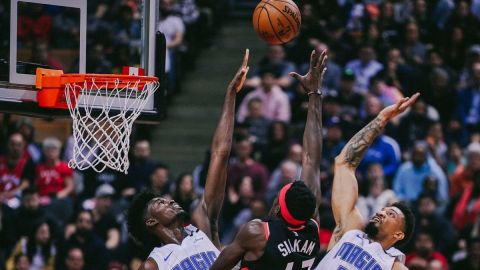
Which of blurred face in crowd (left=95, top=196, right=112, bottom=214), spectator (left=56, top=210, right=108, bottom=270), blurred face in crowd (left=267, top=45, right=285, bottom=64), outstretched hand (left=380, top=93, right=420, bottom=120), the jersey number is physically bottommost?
spectator (left=56, top=210, right=108, bottom=270)

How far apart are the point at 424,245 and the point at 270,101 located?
281cm

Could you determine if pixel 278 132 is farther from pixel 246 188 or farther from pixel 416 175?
pixel 416 175

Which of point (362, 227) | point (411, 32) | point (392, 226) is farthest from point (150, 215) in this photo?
point (411, 32)

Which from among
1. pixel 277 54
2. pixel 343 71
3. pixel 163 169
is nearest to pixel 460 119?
pixel 343 71

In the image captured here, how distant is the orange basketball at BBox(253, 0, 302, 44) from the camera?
835 centimetres

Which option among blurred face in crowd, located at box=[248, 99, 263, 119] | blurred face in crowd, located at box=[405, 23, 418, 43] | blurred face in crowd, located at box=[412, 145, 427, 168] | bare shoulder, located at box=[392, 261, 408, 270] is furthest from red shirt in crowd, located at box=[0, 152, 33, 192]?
bare shoulder, located at box=[392, 261, 408, 270]

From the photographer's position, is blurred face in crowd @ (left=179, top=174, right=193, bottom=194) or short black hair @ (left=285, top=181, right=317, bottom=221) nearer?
short black hair @ (left=285, top=181, right=317, bottom=221)

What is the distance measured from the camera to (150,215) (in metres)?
7.78

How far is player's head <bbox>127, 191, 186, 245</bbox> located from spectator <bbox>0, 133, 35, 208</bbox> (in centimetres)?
469

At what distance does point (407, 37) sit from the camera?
1437cm

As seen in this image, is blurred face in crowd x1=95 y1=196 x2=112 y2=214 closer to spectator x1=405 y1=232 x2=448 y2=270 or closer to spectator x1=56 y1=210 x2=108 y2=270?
spectator x1=56 y1=210 x2=108 y2=270

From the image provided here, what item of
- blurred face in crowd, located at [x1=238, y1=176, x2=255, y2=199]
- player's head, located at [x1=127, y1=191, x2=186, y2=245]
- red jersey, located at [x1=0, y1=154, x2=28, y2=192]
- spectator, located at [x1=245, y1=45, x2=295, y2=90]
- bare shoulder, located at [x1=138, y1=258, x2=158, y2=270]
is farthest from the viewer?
spectator, located at [x1=245, y1=45, x2=295, y2=90]

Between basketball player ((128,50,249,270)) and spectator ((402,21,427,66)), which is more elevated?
spectator ((402,21,427,66))

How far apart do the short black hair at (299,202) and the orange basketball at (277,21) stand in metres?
1.75
